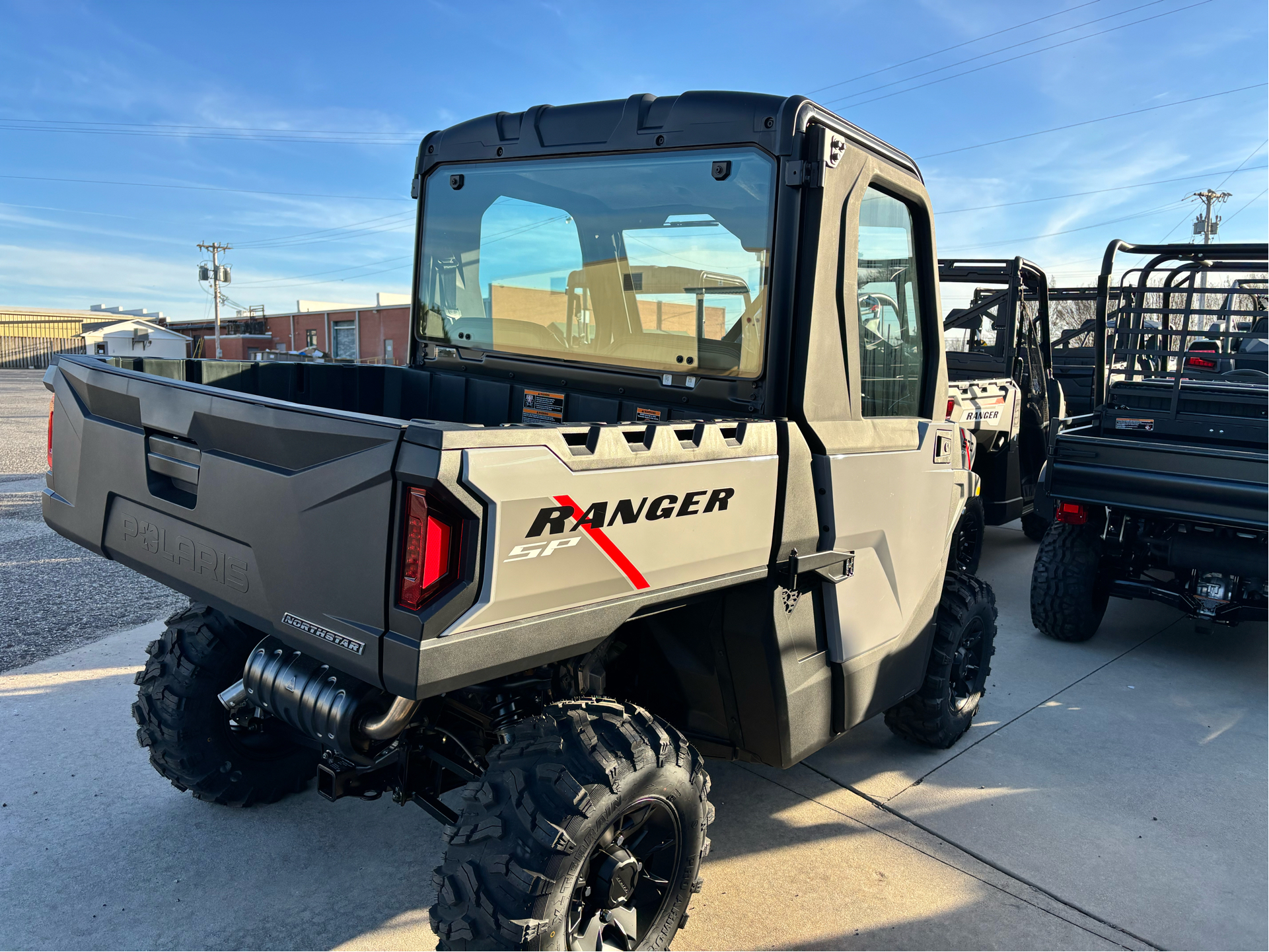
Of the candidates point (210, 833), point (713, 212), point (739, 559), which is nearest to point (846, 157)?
point (713, 212)

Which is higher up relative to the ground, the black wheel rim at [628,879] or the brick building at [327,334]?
the brick building at [327,334]

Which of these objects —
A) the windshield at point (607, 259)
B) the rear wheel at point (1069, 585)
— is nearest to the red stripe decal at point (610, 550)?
the windshield at point (607, 259)

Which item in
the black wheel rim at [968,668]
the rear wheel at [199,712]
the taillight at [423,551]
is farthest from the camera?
the black wheel rim at [968,668]

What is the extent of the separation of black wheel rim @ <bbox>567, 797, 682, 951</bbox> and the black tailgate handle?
1385 millimetres

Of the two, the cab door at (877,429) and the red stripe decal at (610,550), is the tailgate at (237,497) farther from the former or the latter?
the cab door at (877,429)

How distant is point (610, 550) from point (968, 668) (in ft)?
8.63

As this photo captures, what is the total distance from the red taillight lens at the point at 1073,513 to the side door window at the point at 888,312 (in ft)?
8.52

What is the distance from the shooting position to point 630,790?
2.17m

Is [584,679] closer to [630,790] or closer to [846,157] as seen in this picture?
[630,790]

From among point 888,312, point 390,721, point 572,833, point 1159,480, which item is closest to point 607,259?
point 888,312

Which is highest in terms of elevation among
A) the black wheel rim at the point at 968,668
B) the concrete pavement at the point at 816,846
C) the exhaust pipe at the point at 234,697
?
the exhaust pipe at the point at 234,697

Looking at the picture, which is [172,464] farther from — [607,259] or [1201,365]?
[1201,365]

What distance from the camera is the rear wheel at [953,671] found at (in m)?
3.71

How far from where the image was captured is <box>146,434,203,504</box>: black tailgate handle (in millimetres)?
2258
